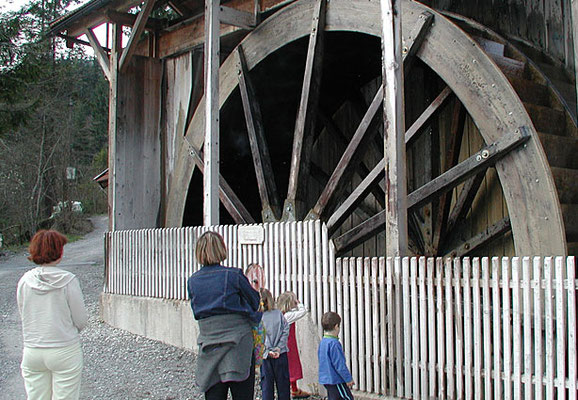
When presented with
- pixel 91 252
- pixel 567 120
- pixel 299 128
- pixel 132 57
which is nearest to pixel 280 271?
pixel 299 128

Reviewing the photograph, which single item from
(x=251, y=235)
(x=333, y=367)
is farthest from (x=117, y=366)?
(x=333, y=367)

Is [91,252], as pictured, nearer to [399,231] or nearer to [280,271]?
[280,271]

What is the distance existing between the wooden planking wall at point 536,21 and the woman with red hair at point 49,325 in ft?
17.5

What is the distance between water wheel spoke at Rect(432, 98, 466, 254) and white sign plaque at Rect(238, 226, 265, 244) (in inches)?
89.0

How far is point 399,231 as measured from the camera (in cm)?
473

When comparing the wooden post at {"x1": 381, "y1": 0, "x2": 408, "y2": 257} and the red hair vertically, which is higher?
the wooden post at {"x1": 381, "y1": 0, "x2": 408, "y2": 257}

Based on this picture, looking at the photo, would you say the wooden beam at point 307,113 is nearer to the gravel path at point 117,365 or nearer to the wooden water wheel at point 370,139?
the wooden water wheel at point 370,139

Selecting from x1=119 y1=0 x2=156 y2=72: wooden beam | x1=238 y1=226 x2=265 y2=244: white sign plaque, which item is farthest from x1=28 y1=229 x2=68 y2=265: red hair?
x1=119 y1=0 x2=156 y2=72: wooden beam

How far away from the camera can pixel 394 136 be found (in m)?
4.83

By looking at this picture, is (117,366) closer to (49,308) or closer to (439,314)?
(49,308)

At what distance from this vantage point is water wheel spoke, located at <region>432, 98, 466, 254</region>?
6.95m

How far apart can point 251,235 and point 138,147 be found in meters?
4.22

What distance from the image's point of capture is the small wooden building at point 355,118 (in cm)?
520

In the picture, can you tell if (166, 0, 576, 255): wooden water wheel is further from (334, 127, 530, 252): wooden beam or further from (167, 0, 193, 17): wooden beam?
(167, 0, 193, 17): wooden beam
